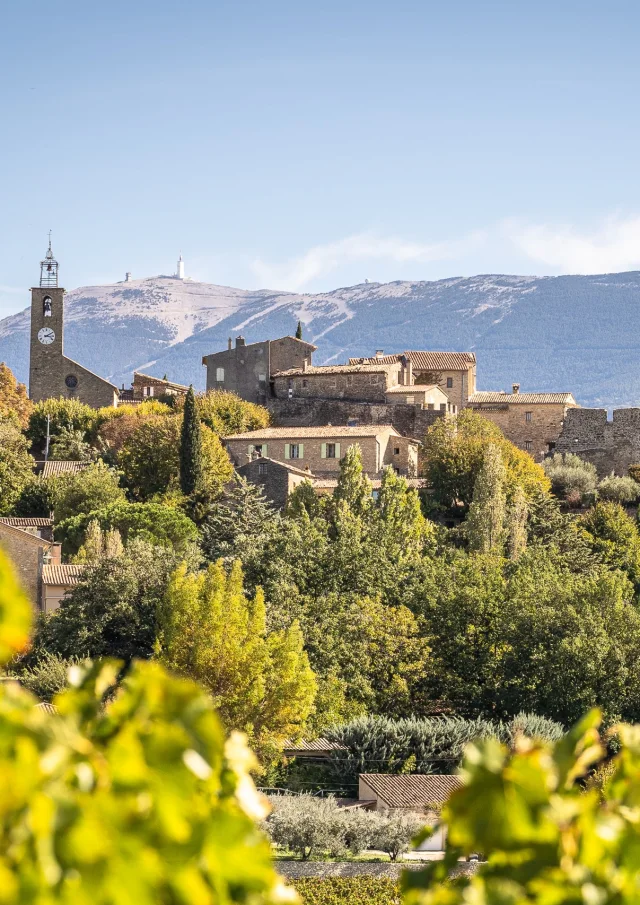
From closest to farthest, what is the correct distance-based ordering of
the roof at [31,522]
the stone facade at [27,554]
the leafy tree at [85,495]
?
the stone facade at [27,554] → the roof at [31,522] → the leafy tree at [85,495]

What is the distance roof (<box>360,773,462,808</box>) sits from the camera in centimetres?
3719

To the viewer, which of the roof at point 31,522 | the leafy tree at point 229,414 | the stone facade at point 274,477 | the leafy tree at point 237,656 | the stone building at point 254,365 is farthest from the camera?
the stone building at point 254,365

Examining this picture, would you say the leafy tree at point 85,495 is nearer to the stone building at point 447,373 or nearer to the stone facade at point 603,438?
the stone building at point 447,373

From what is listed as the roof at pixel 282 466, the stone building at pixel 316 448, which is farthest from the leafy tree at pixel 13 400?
the roof at pixel 282 466

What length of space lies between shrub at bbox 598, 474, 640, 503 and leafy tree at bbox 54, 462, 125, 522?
22.2 metres

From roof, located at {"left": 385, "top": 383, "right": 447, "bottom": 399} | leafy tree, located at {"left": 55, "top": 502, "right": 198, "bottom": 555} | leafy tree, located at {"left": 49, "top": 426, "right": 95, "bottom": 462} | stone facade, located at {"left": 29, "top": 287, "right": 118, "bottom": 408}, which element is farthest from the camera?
stone facade, located at {"left": 29, "top": 287, "right": 118, "bottom": 408}

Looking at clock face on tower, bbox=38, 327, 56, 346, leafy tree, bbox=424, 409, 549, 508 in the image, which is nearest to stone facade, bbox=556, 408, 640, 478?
leafy tree, bbox=424, 409, 549, 508

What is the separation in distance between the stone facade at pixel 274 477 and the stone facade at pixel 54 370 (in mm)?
20968

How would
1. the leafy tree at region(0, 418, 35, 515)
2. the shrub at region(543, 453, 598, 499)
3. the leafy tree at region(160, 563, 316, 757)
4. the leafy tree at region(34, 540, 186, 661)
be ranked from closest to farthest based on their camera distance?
1. the leafy tree at region(160, 563, 316, 757)
2. the leafy tree at region(34, 540, 186, 661)
3. the leafy tree at region(0, 418, 35, 515)
4. the shrub at region(543, 453, 598, 499)

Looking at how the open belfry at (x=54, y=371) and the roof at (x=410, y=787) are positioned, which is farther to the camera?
the open belfry at (x=54, y=371)

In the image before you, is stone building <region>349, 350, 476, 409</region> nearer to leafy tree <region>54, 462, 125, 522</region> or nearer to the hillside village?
the hillside village

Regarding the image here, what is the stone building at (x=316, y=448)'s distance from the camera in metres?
62.8

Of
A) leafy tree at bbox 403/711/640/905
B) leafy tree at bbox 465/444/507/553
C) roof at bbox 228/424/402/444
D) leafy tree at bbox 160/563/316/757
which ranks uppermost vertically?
roof at bbox 228/424/402/444

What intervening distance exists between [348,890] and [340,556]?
815 inches
